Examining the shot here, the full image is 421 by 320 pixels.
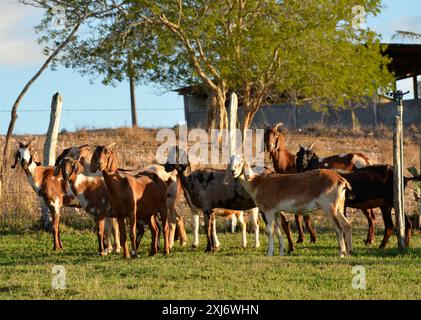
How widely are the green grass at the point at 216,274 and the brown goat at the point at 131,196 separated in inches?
19.2

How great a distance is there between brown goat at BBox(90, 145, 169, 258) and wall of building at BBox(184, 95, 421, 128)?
23542 millimetres

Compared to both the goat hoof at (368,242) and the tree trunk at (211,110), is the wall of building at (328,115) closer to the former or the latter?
the tree trunk at (211,110)

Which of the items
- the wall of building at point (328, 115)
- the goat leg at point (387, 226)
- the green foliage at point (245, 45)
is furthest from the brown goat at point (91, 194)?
the wall of building at point (328, 115)

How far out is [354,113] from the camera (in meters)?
40.5

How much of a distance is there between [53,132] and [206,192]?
544 cm

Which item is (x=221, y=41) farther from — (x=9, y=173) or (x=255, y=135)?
(x=9, y=173)

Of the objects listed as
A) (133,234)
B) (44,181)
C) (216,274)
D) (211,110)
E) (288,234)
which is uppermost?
(211,110)

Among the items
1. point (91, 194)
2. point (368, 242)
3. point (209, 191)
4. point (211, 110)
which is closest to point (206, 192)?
point (209, 191)

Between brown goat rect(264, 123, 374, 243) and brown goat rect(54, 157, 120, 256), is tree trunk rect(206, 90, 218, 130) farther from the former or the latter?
brown goat rect(54, 157, 120, 256)

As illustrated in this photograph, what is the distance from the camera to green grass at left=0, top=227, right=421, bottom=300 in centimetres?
1060

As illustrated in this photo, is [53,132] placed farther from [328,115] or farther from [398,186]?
[328,115]

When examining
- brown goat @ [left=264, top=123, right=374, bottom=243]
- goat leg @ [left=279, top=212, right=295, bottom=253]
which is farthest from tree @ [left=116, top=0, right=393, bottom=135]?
goat leg @ [left=279, top=212, right=295, bottom=253]

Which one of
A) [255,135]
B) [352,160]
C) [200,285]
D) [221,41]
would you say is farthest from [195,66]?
[200,285]
